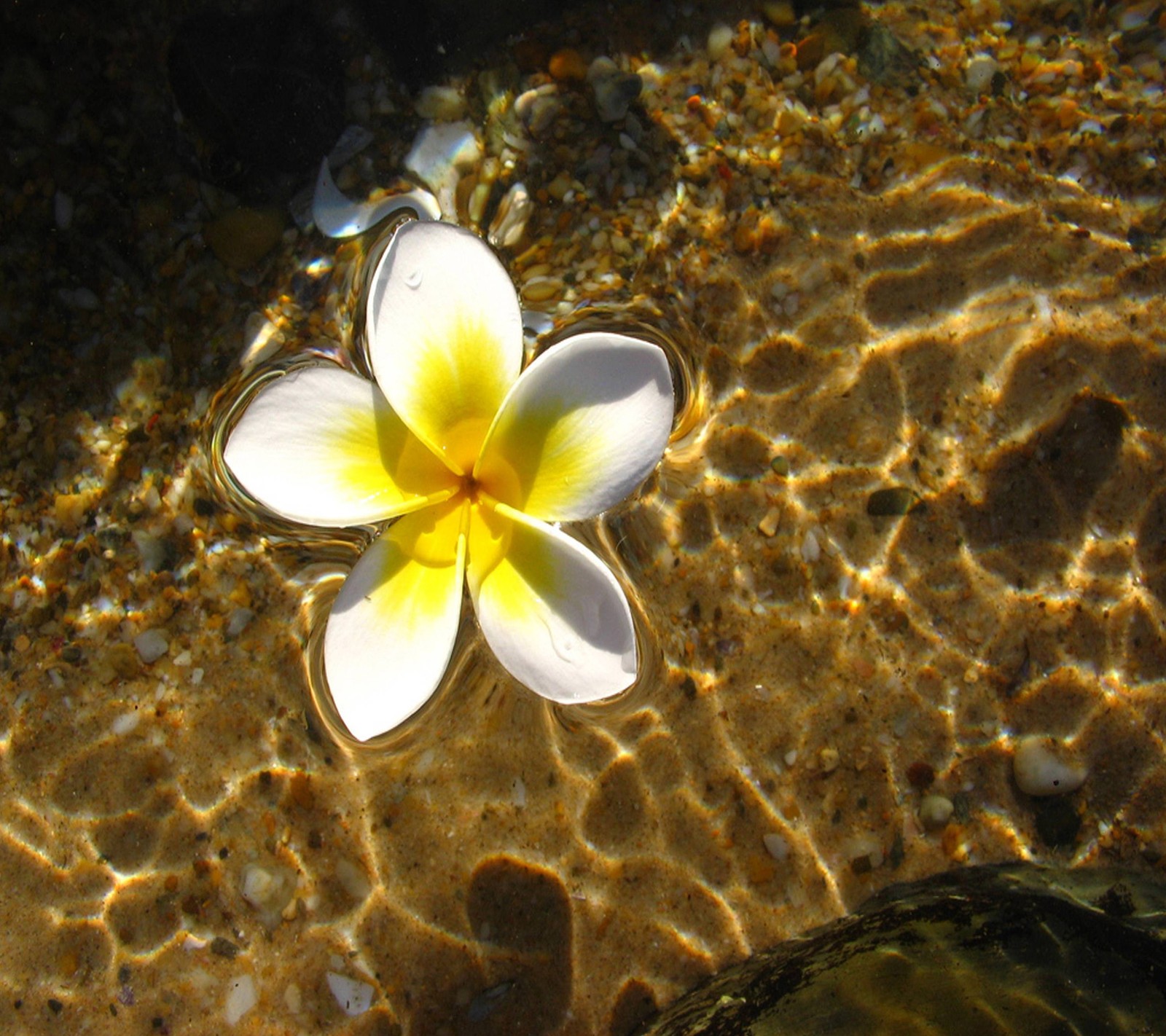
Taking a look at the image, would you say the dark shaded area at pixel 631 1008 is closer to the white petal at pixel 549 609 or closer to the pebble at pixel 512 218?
the white petal at pixel 549 609

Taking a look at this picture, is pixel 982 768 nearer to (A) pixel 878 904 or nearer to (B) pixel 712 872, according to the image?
(A) pixel 878 904

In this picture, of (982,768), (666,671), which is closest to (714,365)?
(666,671)

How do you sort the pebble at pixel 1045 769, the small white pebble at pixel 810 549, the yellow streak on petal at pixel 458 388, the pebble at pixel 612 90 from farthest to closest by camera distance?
1. the pebble at pixel 612 90
2. the small white pebble at pixel 810 549
3. the pebble at pixel 1045 769
4. the yellow streak on petal at pixel 458 388

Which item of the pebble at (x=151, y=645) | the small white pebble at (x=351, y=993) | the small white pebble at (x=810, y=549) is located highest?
the pebble at (x=151, y=645)

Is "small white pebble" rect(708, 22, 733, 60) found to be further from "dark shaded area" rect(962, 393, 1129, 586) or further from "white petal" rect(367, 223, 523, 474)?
"dark shaded area" rect(962, 393, 1129, 586)

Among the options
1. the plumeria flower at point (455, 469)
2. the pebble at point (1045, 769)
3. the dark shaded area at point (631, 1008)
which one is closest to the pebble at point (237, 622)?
the plumeria flower at point (455, 469)
